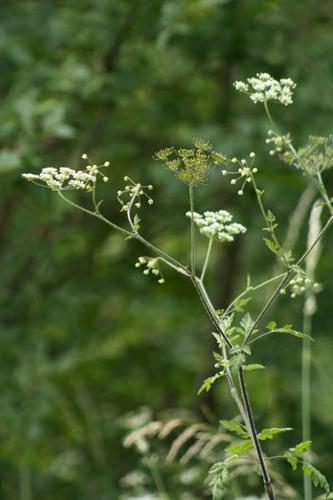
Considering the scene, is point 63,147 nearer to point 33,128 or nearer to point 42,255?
point 42,255

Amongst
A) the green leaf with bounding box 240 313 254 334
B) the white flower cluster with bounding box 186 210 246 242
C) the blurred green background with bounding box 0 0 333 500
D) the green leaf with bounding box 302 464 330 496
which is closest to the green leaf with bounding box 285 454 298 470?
the green leaf with bounding box 302 464 330 496

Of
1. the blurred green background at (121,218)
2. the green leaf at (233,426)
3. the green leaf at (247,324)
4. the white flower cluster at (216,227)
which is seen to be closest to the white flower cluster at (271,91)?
the white flower cluster at (216,227)

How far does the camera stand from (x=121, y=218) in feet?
13.6

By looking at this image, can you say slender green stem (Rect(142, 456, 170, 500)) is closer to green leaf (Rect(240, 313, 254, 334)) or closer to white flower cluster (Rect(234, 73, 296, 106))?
green leaf (Rect(240, 313, 254, 334))

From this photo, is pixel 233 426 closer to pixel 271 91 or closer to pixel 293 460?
pixel 293 460

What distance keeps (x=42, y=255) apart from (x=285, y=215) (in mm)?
1144

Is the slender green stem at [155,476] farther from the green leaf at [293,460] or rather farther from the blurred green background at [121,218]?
the green leaf at [293,460]

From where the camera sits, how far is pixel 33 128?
2932 mm

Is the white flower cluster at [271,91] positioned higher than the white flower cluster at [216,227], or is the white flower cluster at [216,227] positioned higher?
the white flower cluster at [271,91]

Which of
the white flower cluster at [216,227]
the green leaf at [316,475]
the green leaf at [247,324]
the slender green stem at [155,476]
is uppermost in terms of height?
the white flower cluster at [216,227]

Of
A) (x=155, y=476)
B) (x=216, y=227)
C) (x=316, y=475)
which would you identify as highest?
(x=216, y=227)

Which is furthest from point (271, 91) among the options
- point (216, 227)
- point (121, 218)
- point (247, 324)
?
point (121, 218)

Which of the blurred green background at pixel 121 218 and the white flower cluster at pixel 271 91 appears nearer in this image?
the white flower cluster at pixel 271 91

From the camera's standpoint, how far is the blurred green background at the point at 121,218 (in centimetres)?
316
